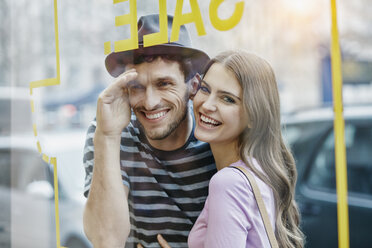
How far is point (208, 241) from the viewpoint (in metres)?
1.37

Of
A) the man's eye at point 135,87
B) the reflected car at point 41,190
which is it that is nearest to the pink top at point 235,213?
the man's eye at point 135,87

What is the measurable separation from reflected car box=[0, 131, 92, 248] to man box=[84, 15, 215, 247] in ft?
1.07

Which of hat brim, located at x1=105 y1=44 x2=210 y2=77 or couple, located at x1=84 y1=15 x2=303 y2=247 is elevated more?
hat brim, located at x1=105 y1=44 x2=210 y2=77

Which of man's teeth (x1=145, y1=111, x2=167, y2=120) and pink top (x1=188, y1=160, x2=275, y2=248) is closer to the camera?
pink top (x1=188, y1=160, x2=275, y2=248)

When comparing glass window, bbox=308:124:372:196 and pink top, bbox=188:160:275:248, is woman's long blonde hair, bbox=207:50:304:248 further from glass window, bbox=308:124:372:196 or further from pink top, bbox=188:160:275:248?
glass window, bbox=308:124:372:196

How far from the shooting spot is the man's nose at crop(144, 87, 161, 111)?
5.40ft

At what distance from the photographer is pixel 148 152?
1735 mm

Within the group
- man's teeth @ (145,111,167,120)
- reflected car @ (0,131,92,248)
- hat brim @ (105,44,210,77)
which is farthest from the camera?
reflected car @ (0,131,92,248)

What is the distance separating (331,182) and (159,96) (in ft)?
2.96

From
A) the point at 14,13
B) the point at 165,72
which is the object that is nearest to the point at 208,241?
the point at 165,72

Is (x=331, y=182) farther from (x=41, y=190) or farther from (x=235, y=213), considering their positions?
(x=41, y=190)

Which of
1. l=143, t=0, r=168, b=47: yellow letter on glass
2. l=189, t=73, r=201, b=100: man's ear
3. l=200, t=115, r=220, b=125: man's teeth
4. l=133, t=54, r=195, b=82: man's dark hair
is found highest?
l=143, t=0, r=168, b=47: yellow letter on glass

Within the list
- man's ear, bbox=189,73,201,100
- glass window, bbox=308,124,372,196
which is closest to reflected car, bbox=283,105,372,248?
glass window, bbox=308,124,372,196

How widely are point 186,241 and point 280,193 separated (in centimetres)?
46
